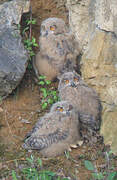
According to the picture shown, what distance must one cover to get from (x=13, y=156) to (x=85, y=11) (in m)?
3.13

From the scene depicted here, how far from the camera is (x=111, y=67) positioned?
596 centimetres

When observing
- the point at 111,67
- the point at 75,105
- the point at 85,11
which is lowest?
the point at 75,105

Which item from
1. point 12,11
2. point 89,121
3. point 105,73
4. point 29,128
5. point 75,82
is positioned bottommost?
point 29,128

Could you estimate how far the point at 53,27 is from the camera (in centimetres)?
707

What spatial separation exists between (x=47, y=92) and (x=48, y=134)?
4.62 ft

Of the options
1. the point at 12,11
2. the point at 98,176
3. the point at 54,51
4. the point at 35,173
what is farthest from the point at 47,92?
the point at 98,176

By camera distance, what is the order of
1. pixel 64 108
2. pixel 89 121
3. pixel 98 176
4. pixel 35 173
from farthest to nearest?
pixel 89 121 → pixel 64 108 → pixel 35 173 → pixel 98 176

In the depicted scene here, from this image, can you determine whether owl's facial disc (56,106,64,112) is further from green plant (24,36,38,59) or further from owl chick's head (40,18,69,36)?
owl chick's head (40,18,69,36)

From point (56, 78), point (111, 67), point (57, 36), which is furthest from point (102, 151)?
point (57, 36)

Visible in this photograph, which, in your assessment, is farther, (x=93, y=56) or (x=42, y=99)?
(x=42, y=99)

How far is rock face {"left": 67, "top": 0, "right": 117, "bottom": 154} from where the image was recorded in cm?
573

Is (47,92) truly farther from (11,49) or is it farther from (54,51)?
(11,49)

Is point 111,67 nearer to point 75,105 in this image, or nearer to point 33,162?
point 75,105

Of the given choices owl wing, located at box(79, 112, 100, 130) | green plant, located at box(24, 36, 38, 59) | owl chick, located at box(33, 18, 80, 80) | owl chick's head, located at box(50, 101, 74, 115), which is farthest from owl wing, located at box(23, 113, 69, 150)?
green plant, located at box(24, 36, 38, 59)
